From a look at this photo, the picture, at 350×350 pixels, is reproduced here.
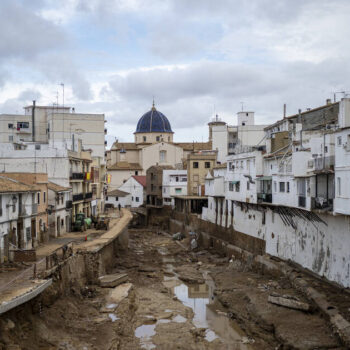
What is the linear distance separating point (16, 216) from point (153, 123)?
242 feet

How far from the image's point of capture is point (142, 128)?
347 ft

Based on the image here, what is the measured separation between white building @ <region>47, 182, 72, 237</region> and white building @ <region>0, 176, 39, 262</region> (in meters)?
6.32

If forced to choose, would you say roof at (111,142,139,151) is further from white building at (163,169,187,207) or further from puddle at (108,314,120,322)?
puddle at (108,314,120,322)

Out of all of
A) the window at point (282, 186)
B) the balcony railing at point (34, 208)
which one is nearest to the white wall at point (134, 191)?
the balcony railing at point (34, 208)

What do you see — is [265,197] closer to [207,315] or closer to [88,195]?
[207,315]

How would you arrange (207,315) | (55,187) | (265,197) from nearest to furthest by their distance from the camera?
(207,315), (265,197), (55,187)

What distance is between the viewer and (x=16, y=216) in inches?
1302

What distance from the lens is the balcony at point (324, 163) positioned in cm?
2884

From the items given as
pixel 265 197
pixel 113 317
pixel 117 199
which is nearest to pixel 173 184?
→ pixel 117 199

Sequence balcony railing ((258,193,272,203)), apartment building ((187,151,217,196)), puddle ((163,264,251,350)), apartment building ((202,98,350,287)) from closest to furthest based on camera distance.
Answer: puddle ((163,264,251,350)), apartment building ((202,98,350,287)), balcony railing ((258,193,272,203)), apartment building ((187,151,217,196))

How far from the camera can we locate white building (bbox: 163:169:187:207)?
253 feet

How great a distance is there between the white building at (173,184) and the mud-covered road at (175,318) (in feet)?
119

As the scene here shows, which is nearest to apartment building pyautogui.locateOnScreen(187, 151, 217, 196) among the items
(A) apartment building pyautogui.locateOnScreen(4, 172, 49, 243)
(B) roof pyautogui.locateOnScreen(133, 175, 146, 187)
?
(B) roof pyautogui.locateOnScreen(133, 175, 146, 187)

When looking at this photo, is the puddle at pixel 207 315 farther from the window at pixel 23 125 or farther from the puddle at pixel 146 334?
the window at pixel 23 125
